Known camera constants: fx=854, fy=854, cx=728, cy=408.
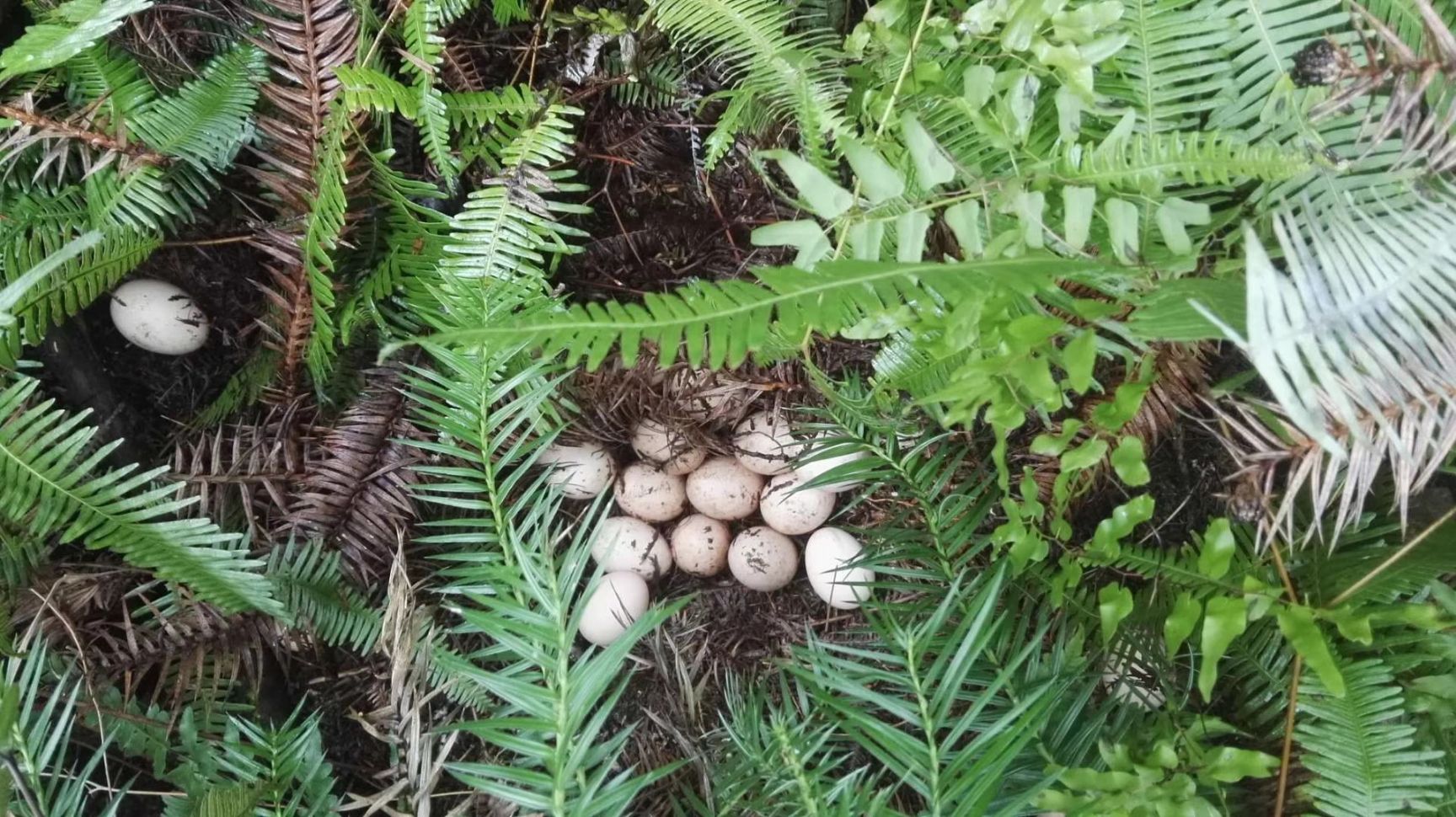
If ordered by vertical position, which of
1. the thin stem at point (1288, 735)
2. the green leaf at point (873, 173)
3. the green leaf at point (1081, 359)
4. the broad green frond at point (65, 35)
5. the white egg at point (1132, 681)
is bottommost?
the white egg at point (1132, 681)

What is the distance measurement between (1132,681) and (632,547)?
A: 73 centimetres

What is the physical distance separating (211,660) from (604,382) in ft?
2.19

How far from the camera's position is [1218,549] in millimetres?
790

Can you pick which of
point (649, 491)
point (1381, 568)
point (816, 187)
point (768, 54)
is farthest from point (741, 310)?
point (649, 491)

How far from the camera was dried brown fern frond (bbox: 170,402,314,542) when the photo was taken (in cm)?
120

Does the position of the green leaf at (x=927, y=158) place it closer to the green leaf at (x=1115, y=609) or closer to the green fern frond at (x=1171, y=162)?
the green fern frond at (x=1171, y=162)

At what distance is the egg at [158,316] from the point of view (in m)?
1.25

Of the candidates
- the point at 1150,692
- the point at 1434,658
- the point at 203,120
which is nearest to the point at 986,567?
the point at 1150,692

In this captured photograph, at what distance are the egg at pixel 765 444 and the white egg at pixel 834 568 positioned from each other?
0.39 ft

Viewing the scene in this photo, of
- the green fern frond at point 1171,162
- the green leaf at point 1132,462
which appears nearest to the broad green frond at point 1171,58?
the green fern frond at point 1171,162

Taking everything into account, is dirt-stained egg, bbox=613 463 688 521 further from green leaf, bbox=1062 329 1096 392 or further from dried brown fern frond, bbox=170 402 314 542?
green leaf, bbox=1062 329 1096 392

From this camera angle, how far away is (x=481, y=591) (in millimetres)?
985

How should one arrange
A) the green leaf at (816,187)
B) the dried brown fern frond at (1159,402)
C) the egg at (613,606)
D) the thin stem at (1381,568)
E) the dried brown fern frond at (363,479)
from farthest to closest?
the egg at (613,606), the dried brown fern frond at (363,479), the dried brown fern frond at (1159,402), the thin stem at (1381,568), the green leaf at (816,187)

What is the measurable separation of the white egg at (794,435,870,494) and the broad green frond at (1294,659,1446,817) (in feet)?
1.75
